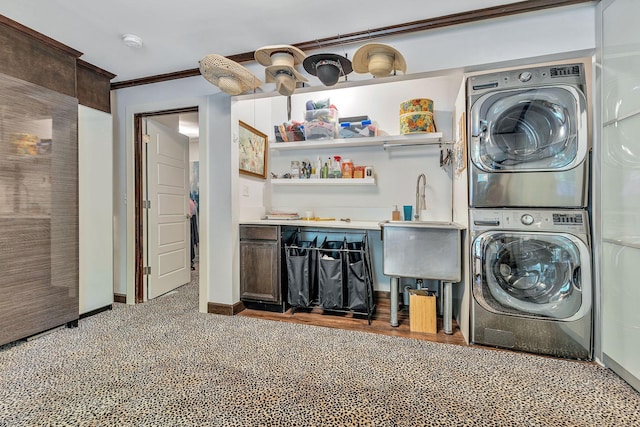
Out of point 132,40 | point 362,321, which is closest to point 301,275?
point 362,321

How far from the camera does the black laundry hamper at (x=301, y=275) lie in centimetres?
283

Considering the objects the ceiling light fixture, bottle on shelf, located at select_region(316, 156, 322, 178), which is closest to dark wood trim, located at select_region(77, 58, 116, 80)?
the ceiling light fixture

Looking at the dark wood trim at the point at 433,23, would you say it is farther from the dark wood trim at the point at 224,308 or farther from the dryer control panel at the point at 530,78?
the dark wood trim at the point at 224,308

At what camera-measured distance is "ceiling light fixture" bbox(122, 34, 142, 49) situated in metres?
2.34

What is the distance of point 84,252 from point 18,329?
2.54 feet

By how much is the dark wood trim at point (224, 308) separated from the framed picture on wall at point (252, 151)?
132 centimetres

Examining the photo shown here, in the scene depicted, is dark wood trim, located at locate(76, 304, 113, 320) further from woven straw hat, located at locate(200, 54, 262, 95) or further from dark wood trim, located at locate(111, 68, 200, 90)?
woven straw hat, located at locate(200, 54, 262, 95)

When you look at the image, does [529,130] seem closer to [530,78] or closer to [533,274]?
[530,78]

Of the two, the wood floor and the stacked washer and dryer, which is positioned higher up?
the stacked washer and dryer

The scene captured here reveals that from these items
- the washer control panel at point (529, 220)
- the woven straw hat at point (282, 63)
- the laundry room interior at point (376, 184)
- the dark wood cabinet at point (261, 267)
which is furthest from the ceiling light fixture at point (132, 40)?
the washer control panel at point (529, 220)

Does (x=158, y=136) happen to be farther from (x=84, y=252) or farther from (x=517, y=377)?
(x=517, y=377)

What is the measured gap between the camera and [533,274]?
2076 millimetres

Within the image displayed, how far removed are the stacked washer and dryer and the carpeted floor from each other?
24 centimetres

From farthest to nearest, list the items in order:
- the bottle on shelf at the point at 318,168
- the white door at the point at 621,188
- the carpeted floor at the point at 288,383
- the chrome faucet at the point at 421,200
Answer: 1. the bottle on shelf at the point at 318,168
2. the chrome faucet at the point at 421,200
3. the white door at the point at 621,188
4. the carpeted floor at the point at 288,383
